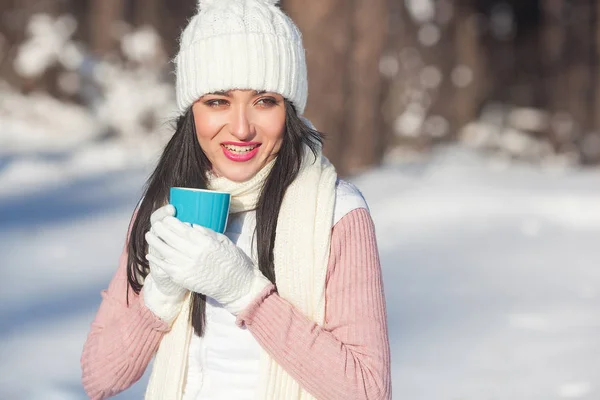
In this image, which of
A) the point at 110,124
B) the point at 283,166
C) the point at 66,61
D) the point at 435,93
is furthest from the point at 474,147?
the point at 283,166

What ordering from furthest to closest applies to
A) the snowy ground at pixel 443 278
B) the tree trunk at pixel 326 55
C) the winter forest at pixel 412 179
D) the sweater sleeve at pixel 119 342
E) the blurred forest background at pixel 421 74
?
the blurred forest background at pixel 421 74
the tree trunk at pixel 326 55
the winter forest at pixel 412 179
the snowy ground at pixel 443 278
the sweater sleeve at pixel 119 342

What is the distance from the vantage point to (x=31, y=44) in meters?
18.3

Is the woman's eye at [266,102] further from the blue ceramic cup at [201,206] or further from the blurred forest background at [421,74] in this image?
the blurred forest background at [421,74]

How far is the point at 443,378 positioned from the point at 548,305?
133 cm

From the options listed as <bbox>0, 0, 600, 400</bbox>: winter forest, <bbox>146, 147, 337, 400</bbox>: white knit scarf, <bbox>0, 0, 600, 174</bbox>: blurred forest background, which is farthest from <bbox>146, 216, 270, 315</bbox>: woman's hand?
<bbox>0, 0, 600, 174</bbox>: blurred forest background

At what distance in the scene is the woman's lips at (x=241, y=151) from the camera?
2035 millimetres

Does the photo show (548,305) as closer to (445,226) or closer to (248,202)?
(445,226)

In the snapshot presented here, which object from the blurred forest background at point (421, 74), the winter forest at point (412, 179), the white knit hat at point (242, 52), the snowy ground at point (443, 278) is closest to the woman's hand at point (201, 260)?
the white knit hat at point (242, 52)

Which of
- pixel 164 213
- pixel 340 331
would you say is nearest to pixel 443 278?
pixel 340 331

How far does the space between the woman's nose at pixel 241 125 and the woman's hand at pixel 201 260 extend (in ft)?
0.73

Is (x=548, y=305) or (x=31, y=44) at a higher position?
(x=31, y=44)

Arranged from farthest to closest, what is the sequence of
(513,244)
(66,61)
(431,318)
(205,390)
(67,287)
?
1. (66,61)
2. (513,244)
3. (67,287)
4. (431,318)
5. (205,390)

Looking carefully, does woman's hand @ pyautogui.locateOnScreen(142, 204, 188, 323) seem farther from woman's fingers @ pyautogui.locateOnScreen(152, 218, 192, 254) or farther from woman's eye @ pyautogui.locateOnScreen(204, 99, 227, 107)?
woman's eye @ pyautogui.locateOnScreen(204, 99, 227, 107)

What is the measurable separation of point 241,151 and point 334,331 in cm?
42
